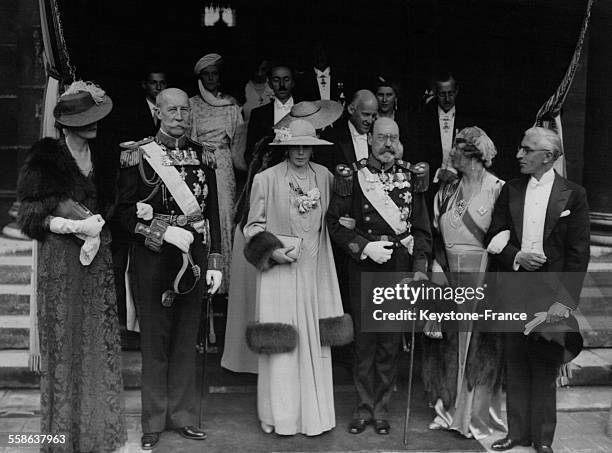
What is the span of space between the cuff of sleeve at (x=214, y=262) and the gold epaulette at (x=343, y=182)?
797mm

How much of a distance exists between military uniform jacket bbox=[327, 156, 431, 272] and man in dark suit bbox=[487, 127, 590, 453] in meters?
0.42

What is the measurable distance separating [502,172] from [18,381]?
3742 millimetres

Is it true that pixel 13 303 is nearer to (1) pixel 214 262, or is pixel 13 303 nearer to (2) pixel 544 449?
(1) pixel 214 262

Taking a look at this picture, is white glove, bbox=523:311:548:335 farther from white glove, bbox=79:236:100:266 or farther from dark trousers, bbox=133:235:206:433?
white glove, bbox=79:236:100:266

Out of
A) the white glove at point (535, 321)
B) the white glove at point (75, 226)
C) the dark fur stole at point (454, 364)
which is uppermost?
the white glove at point (75, 226)

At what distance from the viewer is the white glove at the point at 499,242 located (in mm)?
4586

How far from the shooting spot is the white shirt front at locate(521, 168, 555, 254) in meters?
4.51

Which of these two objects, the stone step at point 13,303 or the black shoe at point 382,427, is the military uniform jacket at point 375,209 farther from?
the stone step at point 13,303

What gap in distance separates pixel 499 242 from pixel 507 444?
1.18 metres

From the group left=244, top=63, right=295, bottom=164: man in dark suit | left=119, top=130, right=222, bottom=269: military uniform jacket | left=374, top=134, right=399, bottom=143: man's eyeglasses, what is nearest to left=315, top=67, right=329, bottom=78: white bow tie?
left=244, top=63, right=295, bottom=164: man in dark suit

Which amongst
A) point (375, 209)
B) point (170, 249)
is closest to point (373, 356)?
point (375, 209)

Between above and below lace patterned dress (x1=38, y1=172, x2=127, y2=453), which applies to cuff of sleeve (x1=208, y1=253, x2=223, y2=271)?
above

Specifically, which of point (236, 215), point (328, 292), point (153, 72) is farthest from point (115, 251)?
point (328, 292)

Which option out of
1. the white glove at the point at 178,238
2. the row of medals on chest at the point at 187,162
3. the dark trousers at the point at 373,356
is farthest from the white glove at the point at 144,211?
the dark trousers at the point at 373,356
